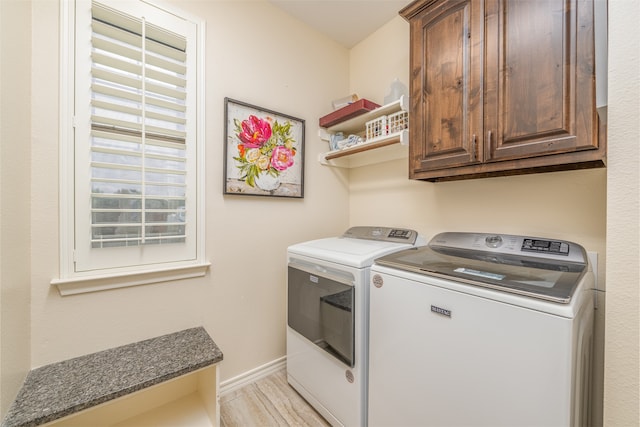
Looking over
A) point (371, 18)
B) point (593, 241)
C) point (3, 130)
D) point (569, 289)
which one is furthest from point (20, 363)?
point (371, 18)

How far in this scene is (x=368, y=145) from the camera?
5.83 ft

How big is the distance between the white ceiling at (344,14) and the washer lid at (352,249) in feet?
5.30

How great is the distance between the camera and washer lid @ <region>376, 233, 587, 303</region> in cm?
83

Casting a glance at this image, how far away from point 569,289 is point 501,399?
41 cm

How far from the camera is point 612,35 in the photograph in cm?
73

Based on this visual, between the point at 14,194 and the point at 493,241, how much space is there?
84.4 inches

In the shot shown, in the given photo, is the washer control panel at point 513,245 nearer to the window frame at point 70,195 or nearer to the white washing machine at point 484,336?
the white washing machine at point 484,336

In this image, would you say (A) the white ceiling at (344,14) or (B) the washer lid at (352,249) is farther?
(A) the white ceiling at (344,14)

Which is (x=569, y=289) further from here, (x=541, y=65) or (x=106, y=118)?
(x=106, y=118)

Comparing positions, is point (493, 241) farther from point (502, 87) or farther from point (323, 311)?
point (323, 311)

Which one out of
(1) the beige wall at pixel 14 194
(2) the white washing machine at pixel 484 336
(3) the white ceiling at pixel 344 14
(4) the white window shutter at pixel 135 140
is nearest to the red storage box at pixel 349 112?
(3) the white ceiling at pixel 344 14

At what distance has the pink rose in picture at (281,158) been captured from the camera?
72.4 inches

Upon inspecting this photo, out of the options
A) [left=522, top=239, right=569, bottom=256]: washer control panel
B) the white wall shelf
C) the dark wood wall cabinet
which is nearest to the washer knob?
[left=522, top=239, right=569, bottom=256]: washer control panel

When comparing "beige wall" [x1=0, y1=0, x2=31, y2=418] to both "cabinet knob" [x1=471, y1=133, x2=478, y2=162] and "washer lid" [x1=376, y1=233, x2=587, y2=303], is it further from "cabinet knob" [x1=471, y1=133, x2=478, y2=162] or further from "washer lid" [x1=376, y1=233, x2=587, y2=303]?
"cabinet knob" [x1=471, y1=133, x2=478, y2=162]
